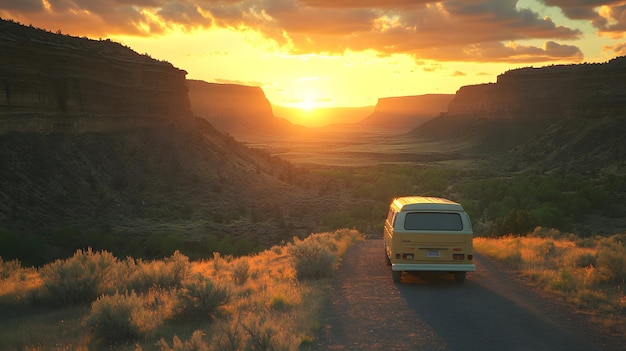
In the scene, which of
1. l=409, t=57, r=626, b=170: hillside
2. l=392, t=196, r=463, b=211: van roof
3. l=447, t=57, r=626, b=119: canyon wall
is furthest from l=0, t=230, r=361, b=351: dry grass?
l=447, t=57, r=626, b=119: canyon wall

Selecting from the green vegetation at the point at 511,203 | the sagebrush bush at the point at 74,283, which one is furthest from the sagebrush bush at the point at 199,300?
the green vegetation at the point at 511,203

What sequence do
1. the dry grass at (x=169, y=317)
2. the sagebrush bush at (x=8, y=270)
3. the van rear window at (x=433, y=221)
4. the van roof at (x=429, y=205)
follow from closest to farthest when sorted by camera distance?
the dry grass at (x=169, y=317)
the van rear window at (x=433, y=221)
the van roof at (x=429, y=205)
the sagebrush bush at (x=8, y=270)

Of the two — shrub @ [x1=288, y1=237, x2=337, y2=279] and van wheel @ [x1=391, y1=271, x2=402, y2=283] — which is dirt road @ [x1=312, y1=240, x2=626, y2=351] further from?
shrub @ [x1=288, y1=237, x2=337, y2=279]

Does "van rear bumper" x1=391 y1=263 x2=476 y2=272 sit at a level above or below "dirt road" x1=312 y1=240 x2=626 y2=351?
above

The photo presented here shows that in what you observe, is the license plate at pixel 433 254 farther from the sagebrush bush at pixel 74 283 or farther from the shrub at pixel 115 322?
the sagebrush bush at pixel 74 283

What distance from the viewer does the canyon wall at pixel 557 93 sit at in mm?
86812

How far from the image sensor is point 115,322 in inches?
354

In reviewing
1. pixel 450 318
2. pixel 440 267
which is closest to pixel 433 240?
pixel 440 267

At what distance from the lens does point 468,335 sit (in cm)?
924

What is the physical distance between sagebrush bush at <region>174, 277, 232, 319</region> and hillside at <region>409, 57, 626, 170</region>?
66655 millimetres

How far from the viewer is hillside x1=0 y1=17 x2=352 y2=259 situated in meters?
33.9

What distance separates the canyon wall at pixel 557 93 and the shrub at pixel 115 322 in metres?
87.9

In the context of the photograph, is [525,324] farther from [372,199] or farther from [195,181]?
[372,199]

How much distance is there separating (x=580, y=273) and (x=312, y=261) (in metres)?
6.87
